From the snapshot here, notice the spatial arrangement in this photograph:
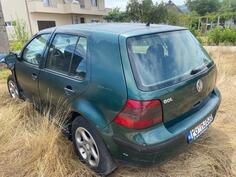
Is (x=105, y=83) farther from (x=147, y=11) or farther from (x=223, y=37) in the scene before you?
(x=147, y=11)

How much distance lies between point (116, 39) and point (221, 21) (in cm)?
3043

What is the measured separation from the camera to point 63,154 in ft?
9.29

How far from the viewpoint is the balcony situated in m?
23.5

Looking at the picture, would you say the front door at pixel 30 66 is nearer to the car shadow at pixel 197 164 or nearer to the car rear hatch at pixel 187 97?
the car shadow at pixel 197 164

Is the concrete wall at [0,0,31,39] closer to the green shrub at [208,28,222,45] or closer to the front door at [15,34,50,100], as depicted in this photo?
the green shrub at [208,28,222,45]

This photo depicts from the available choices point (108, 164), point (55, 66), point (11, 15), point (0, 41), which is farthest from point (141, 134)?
point (11, 15)

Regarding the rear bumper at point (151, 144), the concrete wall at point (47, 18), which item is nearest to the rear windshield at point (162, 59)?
the rear bumper at point (151, 144)

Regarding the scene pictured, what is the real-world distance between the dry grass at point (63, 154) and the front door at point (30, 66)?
469 millimetres

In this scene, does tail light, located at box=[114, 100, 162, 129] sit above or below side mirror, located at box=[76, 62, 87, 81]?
below

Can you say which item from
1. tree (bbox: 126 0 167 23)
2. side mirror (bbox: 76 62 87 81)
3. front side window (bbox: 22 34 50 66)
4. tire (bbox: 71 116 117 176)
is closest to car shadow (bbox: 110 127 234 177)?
tire (bbox: 71 116 117 176)

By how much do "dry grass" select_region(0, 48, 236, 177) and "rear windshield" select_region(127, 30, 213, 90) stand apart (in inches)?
39.3

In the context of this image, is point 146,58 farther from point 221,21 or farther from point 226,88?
point 221,21

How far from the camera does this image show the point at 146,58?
2.15 meters

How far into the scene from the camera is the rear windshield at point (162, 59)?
81.7 inches
